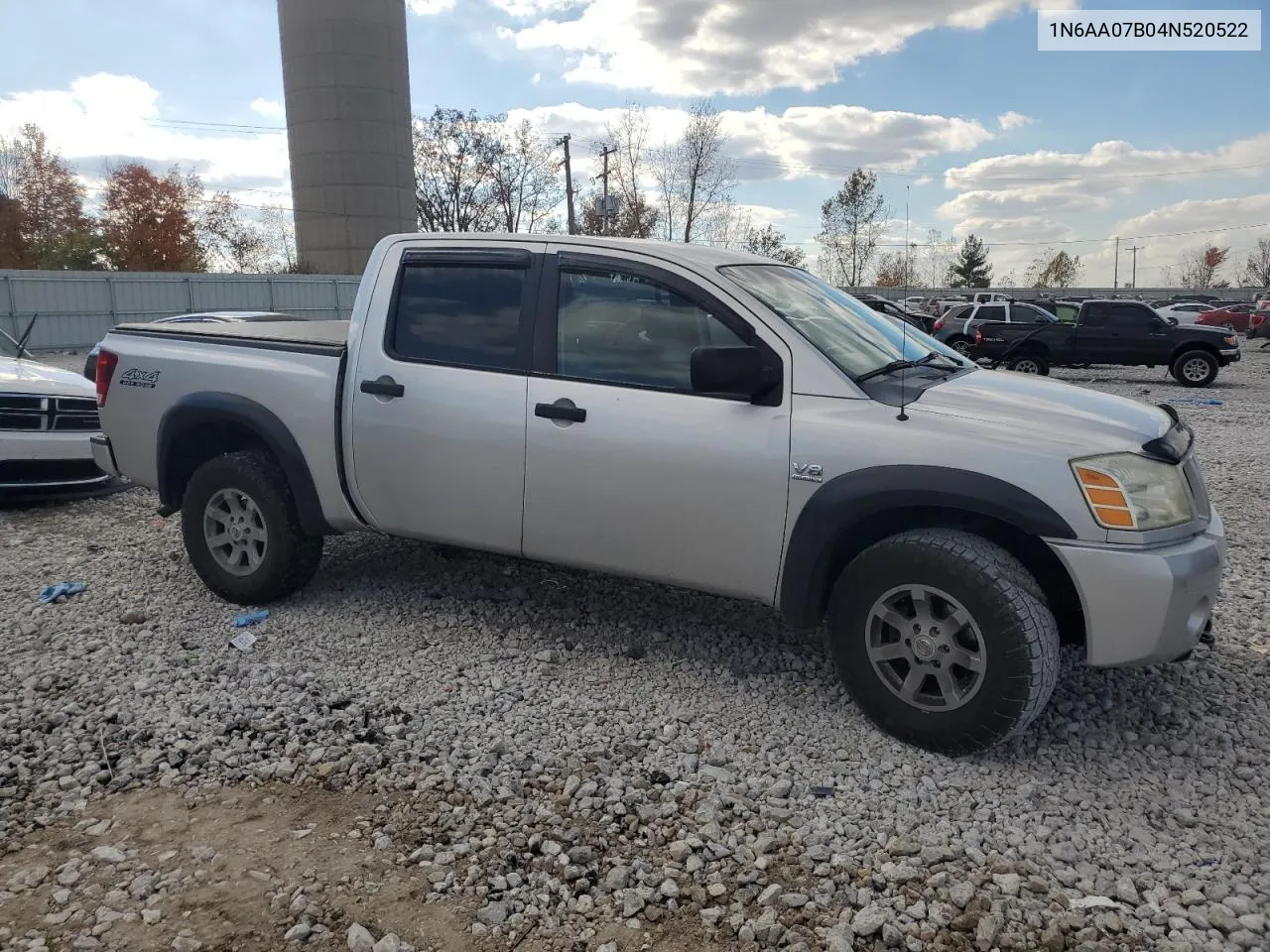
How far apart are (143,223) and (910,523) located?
51.9 meters

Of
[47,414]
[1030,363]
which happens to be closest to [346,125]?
[1030,363]

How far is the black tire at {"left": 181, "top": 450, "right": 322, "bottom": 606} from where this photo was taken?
484 cm

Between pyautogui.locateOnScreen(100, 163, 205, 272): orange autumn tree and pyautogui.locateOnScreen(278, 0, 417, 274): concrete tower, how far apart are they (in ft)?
30.9

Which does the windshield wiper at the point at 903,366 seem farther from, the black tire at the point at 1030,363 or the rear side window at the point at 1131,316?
the rear side window at the point at 1131,316

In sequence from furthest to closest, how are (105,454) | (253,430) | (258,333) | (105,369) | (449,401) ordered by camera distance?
(105,454)
(105,369)
(258,333)
(253,430)
(449,401)

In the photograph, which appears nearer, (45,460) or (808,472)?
(808,472)

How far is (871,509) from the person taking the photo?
3477 millimetres

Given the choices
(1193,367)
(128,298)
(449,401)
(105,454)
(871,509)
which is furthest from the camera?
(128,298)

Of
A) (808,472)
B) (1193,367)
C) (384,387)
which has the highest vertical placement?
(384,387)

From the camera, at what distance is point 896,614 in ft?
11.5

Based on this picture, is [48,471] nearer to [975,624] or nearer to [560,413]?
[560,413]

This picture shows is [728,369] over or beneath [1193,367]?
over

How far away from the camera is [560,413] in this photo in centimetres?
405

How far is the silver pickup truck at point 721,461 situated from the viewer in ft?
10.8
